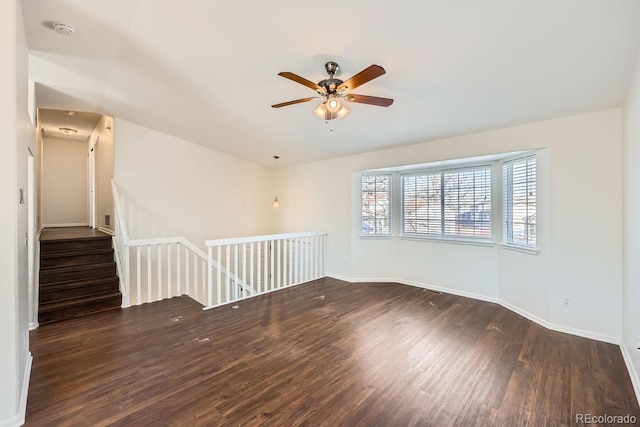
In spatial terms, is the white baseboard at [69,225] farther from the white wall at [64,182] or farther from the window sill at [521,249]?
the window sill at [521,249]

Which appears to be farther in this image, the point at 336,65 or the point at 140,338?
the point at 140,338

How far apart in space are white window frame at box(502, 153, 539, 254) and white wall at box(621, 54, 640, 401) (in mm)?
848

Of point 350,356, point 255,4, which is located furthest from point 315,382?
point 255,4

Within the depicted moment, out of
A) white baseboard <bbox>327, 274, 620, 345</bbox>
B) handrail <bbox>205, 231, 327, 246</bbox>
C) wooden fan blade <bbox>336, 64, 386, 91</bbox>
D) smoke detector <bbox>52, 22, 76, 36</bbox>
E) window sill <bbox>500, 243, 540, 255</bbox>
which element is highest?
smoke detector <bbox>52, 22, 76, 36</bbox>

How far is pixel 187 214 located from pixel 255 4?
4.50 meters

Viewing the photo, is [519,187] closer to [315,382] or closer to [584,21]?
[584,21]

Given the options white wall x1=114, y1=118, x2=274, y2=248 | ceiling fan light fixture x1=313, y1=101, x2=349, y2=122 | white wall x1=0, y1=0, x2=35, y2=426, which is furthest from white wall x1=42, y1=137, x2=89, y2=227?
ceiling fan light fixture x1=313, y1=101, x2=349, y2=122

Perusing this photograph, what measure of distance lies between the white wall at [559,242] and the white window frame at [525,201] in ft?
0.34

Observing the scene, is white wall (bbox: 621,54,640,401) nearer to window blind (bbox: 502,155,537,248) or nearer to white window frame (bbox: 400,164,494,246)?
window blind (bbox: 502,155,537,248)

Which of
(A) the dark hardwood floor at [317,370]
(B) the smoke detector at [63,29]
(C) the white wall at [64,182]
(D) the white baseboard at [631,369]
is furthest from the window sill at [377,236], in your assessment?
(C) the white wall at [64,182]

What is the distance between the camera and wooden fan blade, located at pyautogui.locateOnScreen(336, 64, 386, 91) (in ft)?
6.77

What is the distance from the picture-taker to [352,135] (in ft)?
14.8

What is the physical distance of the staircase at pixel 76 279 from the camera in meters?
3.60

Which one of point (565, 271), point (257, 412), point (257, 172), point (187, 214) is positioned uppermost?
point (257, 172)
